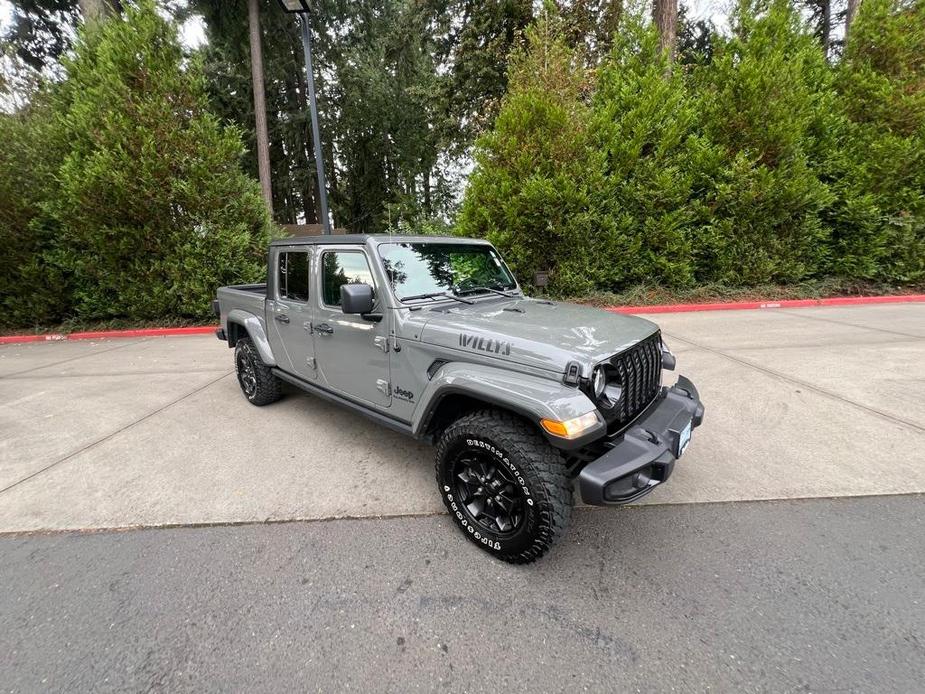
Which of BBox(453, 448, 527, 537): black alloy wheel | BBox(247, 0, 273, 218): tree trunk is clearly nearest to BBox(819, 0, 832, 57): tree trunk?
BBox(247, 0, 273, 218): tree trunk

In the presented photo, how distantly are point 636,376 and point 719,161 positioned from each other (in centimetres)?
902

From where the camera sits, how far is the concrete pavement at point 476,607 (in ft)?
5.22

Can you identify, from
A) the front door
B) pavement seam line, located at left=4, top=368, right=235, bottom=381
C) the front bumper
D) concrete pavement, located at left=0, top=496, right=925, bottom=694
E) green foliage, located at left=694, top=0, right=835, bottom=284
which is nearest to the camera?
concrete pavement, located at left=0, top=496, right=925, bottom=694

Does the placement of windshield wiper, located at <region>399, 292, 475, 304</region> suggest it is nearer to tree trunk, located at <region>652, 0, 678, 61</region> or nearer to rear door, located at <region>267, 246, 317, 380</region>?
rear door, located at <region>267, 246, 317, 380</region>

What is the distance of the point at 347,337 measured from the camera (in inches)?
120

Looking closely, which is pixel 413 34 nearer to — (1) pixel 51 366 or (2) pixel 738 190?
(2) pixel 738 190

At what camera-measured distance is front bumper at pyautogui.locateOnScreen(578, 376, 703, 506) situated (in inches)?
72.2

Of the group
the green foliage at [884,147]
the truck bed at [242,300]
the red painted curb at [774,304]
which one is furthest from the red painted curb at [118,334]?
the green foliage at [884,147]

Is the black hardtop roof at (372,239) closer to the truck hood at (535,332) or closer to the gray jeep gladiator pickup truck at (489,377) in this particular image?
the gray jeep gladiator pickup truck at (489,377)

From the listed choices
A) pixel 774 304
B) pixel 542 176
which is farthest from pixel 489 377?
pixel 774 304

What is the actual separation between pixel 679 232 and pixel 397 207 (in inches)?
377

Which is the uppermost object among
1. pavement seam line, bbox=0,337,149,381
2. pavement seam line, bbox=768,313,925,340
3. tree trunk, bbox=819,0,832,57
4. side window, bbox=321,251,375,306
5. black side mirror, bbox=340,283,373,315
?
tree trunk, bbox=819,0,832,57

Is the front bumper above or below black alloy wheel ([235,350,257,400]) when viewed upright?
above

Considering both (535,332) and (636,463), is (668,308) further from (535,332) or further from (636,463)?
(636,463)
